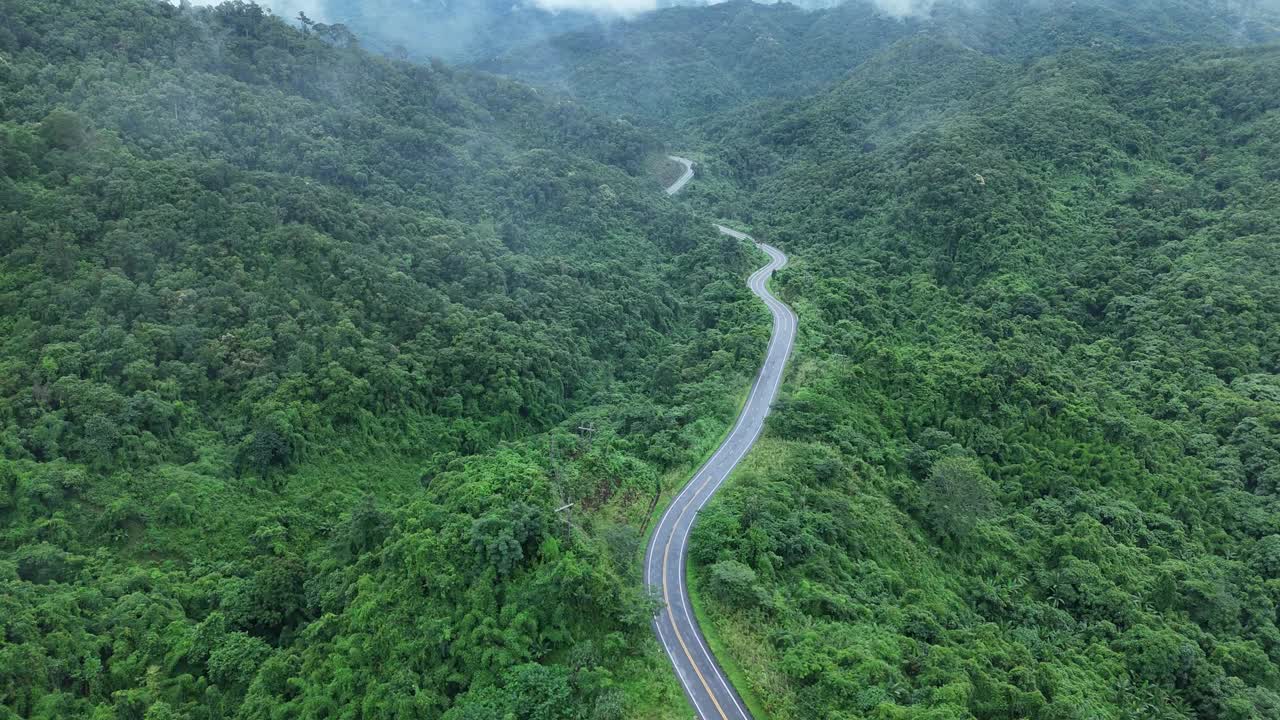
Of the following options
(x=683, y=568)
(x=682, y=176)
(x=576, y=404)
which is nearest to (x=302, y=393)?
(x=576, y=404)

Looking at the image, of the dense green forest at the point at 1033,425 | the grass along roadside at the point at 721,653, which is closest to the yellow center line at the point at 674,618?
the grass along roadside at the point at 721,653

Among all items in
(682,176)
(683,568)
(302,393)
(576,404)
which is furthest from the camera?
(682,176)

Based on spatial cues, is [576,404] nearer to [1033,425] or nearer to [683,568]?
[683,568]

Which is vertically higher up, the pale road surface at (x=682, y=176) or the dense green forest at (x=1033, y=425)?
the pale road surface at (x=682, y=176)

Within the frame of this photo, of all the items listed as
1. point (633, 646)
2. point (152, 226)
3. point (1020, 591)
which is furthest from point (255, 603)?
point (1020, 591)

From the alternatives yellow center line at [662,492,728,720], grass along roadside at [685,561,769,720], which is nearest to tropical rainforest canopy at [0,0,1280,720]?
grass along roadside at [685,561,769,720]

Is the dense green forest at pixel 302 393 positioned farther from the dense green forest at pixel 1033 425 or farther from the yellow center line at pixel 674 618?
the dense green forest at pixel 1033 425

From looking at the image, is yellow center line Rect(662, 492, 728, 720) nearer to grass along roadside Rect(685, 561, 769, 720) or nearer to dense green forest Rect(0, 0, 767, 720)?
grass along roadside Rect(685, 561, 769, 720)
